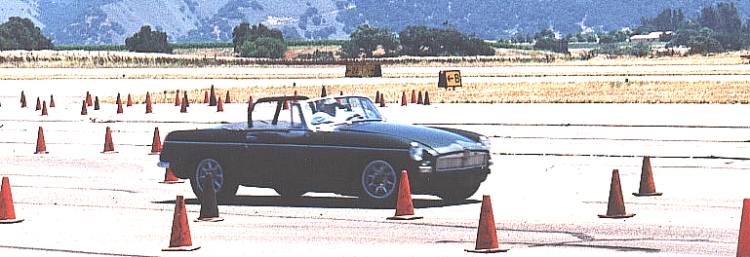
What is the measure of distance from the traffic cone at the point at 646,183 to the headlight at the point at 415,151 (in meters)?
2.57

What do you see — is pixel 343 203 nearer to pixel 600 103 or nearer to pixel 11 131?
pixel 11 131

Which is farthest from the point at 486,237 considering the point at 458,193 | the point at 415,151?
the point at 458,193

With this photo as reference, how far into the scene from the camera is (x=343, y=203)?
17906mm

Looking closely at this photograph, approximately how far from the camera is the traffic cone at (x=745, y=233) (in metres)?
11.7

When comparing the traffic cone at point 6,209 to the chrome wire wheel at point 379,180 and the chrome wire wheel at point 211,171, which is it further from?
the chrome wire wheel at point 379,180

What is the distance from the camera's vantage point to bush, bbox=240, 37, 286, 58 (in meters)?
Answer: 193

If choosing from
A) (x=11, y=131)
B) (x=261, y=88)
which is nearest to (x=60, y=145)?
(x=11, y=131)

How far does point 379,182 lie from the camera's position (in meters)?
17.2

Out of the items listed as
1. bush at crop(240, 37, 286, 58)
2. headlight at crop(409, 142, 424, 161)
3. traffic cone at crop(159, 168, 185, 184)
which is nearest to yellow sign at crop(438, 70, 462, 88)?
traffic cone at crop(159, 168, 185, 184)

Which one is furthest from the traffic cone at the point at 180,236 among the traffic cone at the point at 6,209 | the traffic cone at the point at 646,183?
the traffic cone at the point at 646,183

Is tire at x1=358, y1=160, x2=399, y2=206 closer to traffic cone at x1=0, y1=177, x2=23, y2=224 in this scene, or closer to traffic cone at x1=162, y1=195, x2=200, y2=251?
traffic cone at x1=0, y1=177, x2=23, y2=224

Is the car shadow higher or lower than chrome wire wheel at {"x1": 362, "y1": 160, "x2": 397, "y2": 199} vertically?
lower

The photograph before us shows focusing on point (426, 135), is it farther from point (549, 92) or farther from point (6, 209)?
point (549, 92)

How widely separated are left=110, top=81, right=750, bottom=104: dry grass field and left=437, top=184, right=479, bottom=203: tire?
2889cm
